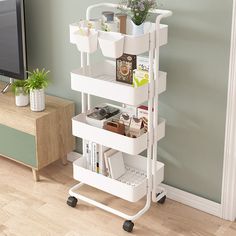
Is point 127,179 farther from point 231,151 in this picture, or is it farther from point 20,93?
point 20,93

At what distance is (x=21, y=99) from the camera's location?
359 centimetres

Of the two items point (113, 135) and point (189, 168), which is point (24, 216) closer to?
point (113, 135)

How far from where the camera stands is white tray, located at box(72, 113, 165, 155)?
2.92 m

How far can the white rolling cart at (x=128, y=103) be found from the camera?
9.16 ft

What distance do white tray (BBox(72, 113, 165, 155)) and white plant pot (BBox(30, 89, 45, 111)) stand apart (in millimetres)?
427

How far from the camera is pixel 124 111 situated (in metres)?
3.20

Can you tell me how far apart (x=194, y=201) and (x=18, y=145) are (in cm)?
123

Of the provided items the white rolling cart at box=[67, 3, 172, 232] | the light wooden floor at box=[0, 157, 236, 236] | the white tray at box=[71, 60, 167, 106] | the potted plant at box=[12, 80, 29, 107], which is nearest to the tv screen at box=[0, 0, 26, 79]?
the potted plant at box=[12, 80, 29, 107]

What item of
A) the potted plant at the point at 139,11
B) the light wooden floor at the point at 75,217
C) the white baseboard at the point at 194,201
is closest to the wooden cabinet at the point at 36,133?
the light wooden floor at the point at 75,217

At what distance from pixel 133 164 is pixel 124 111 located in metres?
0.38

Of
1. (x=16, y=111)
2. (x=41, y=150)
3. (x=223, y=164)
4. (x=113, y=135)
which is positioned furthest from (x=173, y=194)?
(x=16, y=111)

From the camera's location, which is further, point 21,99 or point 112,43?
point 21,99

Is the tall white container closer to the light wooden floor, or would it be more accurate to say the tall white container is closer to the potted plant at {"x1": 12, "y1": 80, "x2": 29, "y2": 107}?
the potted plant at {"x1": 12, "y1": 80, "x2": 29, "y2": 107}

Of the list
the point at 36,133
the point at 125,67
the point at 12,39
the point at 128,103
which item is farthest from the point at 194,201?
the point at 12,39
